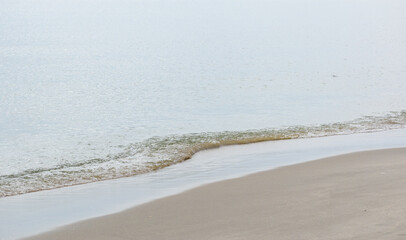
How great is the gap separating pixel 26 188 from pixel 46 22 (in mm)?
40712

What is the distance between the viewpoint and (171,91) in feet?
66.6

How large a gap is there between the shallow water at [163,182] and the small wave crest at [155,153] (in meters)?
0.30

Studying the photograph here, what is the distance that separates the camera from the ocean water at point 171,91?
12.9 metres

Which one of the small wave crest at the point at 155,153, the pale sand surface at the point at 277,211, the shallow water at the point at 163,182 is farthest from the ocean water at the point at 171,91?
the pale sand surface at the point at 277,211

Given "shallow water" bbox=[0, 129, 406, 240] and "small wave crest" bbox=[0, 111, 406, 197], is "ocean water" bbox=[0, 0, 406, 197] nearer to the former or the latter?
"small wave crest" bbox=[0, 111, 406, 197]

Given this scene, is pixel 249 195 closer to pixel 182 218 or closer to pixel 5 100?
pixel 182 218

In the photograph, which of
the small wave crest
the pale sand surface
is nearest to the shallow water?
the small wave crest

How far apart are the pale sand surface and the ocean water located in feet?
8.28

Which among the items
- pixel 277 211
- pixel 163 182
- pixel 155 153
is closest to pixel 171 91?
pixel 155 153

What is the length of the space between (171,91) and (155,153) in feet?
25.4

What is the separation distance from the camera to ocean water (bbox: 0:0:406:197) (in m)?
12.9

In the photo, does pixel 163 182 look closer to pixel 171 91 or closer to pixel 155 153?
pixel 155 153

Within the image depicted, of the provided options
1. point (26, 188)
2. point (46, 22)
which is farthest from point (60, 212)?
point (46, 22)

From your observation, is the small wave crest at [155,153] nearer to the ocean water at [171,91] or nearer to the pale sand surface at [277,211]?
the ocean water at [171,91]
